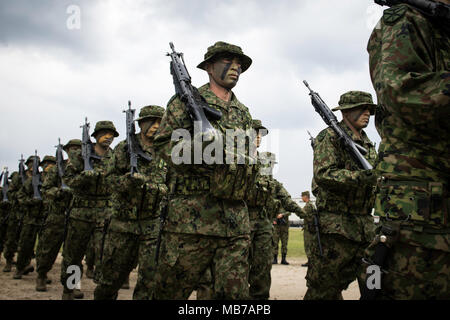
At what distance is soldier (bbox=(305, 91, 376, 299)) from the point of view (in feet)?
16.0

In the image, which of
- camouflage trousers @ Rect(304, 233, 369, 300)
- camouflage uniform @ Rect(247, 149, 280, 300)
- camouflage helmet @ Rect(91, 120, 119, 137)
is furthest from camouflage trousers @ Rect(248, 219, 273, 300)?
camouflage helmet @ Rect(91, 120, 119, 137)

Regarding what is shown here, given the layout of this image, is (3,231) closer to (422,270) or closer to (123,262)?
(123,262)

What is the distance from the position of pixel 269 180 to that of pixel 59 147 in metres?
5.53

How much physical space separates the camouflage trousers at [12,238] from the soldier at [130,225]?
752 cm

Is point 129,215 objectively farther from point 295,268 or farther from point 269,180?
point 295,268

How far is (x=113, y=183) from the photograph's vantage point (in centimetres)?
579

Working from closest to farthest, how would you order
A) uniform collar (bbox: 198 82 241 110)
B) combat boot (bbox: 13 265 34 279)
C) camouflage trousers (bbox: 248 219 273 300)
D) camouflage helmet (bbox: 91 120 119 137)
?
uniform collar (bbox: 198 82 241 110)
camouflage trousers (bbox: 248 219 273 300)
camouflage helmet (bbox: 91 120 119 137)
combat boot (bbox: 13 265 34 279)

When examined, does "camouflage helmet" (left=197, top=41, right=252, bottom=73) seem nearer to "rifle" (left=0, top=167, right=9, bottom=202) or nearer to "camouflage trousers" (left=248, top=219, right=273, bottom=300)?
"camouflage trousers" (left=248, top=219, right=273, bottom=300)

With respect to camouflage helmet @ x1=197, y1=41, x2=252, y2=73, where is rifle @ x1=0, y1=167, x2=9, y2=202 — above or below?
below

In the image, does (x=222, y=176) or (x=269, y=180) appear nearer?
(x=222, y=176)

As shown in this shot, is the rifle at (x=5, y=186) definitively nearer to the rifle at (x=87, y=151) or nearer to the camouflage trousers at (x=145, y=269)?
the rifle at (x=87, y=151)

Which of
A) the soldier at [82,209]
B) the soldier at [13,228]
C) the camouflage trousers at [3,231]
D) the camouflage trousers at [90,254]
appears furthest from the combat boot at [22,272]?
the camouflage trousers at [3,231]

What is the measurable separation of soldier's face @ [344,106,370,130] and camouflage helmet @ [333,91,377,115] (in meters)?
0.10
